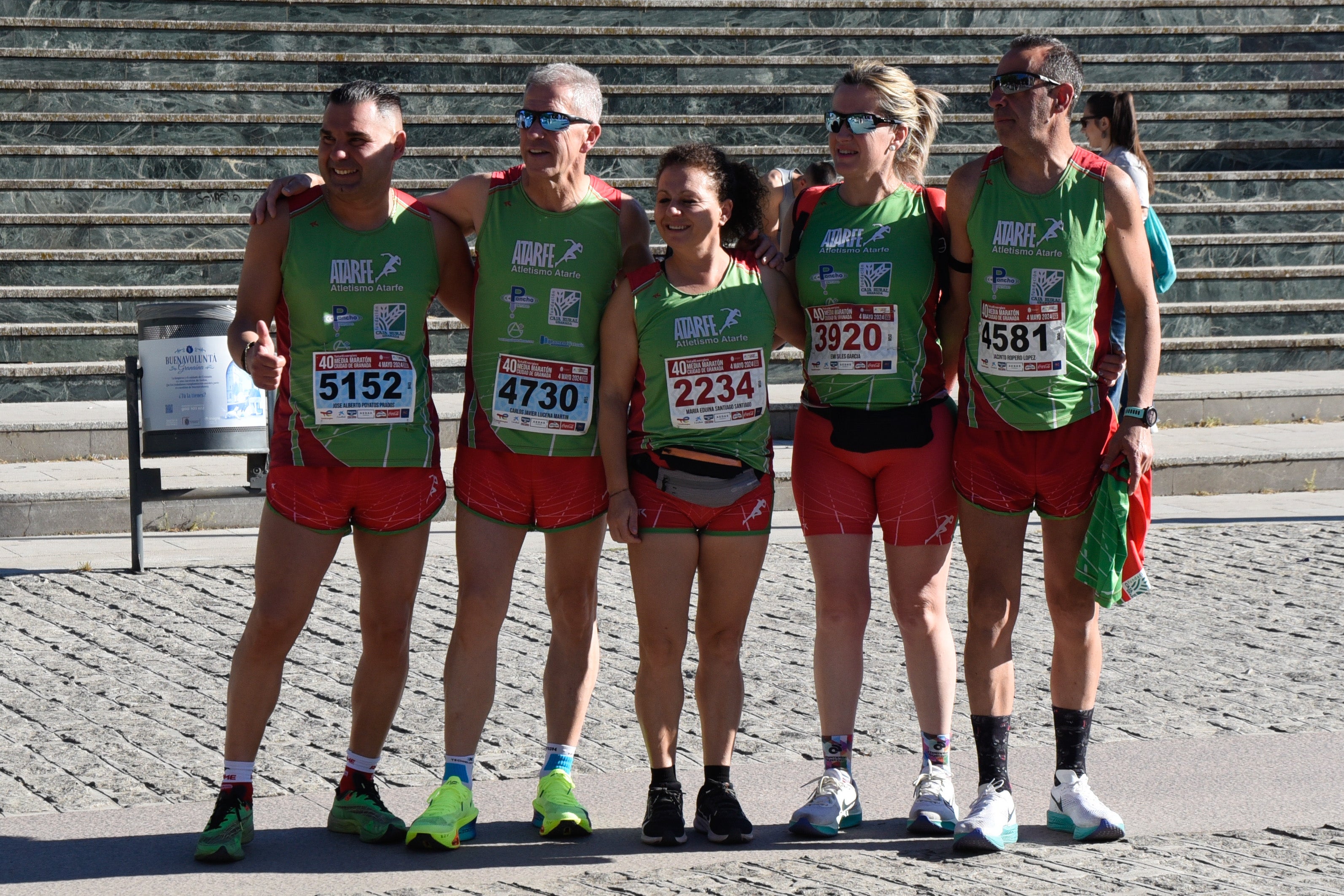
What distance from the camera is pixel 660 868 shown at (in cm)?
407

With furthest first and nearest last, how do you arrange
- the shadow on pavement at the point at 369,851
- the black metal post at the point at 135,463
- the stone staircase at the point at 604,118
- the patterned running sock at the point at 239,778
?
the stone staircase at the point at 604,118, the black metal post at the point at 135,463, the patterned running sock at the point at 239,778, the shadow on pavement at the point at 369,851

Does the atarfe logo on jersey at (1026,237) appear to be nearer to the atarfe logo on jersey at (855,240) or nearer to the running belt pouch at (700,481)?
the atarfe logo on jersey at (855,240)

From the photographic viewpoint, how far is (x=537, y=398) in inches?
169

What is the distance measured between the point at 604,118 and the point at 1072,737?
32.8ft

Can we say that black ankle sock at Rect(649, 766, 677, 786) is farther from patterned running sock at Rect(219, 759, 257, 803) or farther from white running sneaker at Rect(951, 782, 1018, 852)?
patterned running sock at Rect(219, 759, 257, 803)

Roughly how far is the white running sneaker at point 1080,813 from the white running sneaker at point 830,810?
54 centimetres

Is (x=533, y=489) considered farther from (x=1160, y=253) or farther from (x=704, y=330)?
(x=1160, y=253)

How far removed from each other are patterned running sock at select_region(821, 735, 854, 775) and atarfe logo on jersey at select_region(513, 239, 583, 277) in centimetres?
145

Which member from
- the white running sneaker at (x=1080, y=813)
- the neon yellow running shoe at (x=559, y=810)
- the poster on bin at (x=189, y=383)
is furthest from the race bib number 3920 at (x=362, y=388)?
the poster on bin at (x=189, y=383)

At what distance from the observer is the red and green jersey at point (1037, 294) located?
4.24 m

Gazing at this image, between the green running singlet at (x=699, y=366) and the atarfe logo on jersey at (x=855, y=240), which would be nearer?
the green running singlet at (x=699, y=366)

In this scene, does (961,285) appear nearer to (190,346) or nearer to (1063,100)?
(1063,100)

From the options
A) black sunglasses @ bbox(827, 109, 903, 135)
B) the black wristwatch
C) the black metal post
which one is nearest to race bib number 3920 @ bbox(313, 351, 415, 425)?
black sunglasses @ bbox(827, 109, 903, 135)

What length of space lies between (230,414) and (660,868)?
4.18 m
